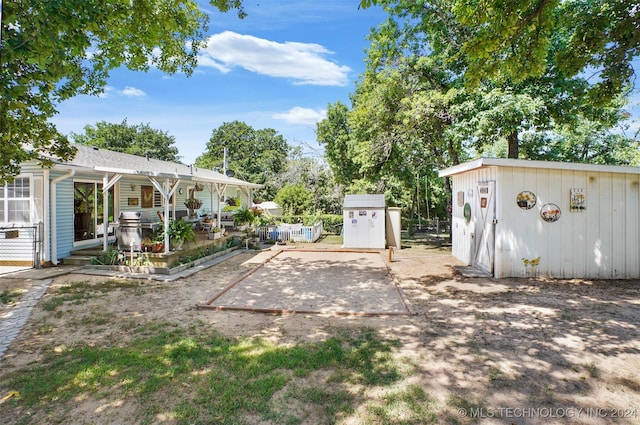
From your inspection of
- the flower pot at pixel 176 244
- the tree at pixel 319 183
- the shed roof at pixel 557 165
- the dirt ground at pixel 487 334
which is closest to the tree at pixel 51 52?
the dirt ground at pixel 487 334

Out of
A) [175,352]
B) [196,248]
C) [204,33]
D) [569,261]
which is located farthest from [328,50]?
[175,352]

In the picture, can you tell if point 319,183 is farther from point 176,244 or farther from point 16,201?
point 16,201

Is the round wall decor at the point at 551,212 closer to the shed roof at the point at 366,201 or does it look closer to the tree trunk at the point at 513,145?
the tree trunk at the point at 513,145

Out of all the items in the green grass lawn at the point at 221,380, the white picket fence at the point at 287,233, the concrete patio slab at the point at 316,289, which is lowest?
the green grass lawn at the point at 221,380

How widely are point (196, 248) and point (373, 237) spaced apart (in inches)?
275

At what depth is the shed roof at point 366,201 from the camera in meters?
14.1

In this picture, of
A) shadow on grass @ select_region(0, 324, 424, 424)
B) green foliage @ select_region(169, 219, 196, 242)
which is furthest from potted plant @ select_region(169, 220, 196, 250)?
shadow on grass @ select_region(0, 324, 424, 424)

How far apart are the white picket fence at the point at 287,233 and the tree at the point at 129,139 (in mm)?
26980

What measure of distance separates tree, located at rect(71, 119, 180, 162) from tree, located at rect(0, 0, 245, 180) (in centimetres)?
3257

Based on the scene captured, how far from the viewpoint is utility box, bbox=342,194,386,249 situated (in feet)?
46.1

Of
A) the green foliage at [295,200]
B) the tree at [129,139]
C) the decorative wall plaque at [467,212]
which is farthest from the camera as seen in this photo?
the tree at [129,139]

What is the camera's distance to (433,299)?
6547 mm

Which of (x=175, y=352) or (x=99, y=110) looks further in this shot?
(x=99, y=110)

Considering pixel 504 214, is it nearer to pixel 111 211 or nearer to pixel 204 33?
pixel 204 33
